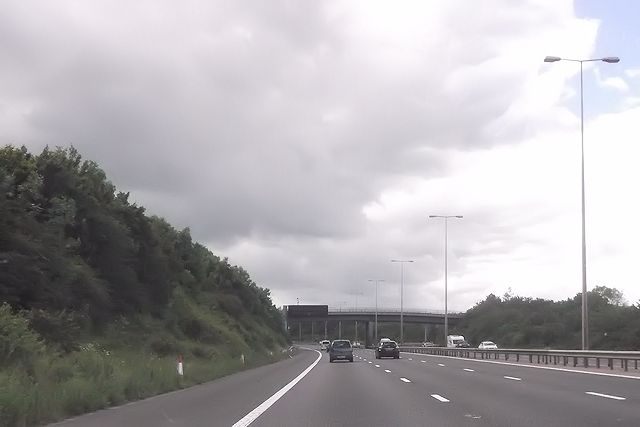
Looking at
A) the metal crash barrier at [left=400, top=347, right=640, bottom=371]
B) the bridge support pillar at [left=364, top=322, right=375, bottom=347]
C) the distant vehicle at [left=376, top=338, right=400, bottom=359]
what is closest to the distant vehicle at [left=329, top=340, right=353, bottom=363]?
the distant vehicle at [left=376, top=338, right=400, bottom=359]

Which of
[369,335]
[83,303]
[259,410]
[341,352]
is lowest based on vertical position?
[369,335]

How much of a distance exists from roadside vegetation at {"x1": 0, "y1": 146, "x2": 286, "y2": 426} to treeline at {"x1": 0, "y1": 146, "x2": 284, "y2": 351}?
7 cm

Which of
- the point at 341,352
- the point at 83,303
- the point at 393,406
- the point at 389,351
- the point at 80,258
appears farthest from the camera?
the point at 389,351

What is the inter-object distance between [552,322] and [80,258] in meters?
105

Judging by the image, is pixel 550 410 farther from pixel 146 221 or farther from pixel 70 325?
pixel 146 221

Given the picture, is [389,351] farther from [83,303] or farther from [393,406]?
[393,406]

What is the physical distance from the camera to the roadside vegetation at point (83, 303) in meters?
20.9

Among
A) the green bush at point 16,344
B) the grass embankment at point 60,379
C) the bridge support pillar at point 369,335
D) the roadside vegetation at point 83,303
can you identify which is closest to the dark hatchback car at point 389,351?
the roadside vegetation at point 83,303

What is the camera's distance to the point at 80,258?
44.1 m

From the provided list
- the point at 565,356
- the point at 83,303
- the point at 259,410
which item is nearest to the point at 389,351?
the point at 565,356

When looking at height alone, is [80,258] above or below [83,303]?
above

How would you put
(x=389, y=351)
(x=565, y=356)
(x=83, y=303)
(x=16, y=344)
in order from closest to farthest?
1. (x=16, y=344)
2. (x=83, y=303)
3. (x=565, y=356)
4. (x=389, y=351)

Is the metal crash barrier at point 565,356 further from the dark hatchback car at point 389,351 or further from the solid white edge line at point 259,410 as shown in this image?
the solid white edge line at point 259,410

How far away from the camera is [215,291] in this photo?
93750mm
